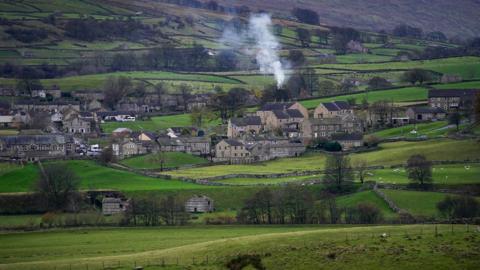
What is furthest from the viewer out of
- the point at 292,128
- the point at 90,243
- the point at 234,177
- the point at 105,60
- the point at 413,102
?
the point at 105,60

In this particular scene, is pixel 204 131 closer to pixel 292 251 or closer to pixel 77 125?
pixel 77 125

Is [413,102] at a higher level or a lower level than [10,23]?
lower

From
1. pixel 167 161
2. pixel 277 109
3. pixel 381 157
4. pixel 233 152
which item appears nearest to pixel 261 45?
pixel 277 109

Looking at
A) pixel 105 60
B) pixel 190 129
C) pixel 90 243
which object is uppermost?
pixel 105 60

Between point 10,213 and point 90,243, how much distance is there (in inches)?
657

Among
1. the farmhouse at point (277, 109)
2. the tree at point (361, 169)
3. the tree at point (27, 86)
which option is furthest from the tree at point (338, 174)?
the tree at point (27, 86)

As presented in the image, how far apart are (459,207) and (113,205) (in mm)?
Answer: 26161

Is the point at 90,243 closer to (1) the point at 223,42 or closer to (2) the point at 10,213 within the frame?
(2) the point at 10,213

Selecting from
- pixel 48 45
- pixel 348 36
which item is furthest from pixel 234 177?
pixel 348 36

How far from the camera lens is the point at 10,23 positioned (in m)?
166

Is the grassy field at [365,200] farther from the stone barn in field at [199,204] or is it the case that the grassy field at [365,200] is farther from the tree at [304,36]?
the tree at [304,36]

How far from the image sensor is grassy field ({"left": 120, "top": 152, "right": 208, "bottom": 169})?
285 feet

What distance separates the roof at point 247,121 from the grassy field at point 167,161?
12.6 m

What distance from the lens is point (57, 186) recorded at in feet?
236
